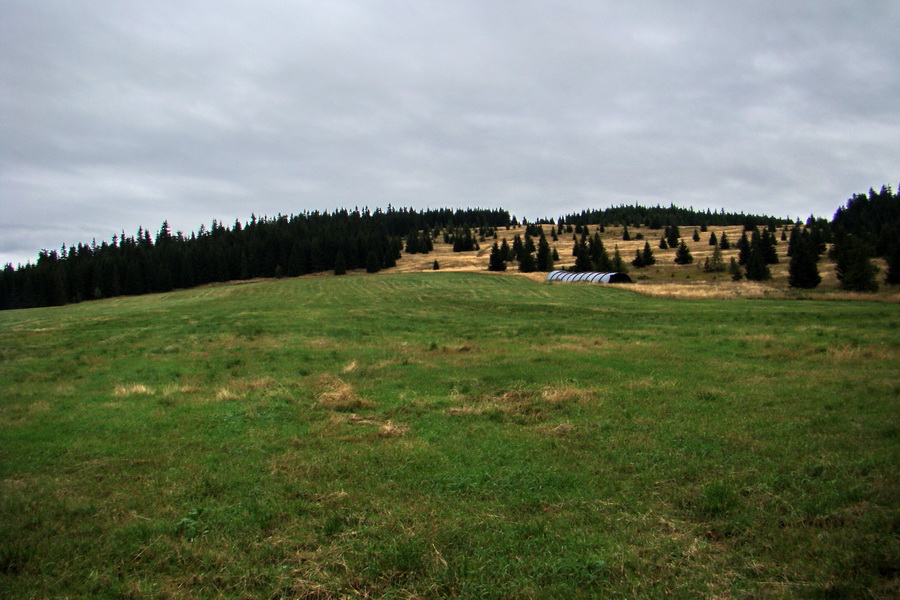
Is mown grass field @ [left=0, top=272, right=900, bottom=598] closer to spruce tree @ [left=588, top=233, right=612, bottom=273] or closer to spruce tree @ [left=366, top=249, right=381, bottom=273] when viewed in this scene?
spruce tree @ [left=588, top=233, right=612, bottom=273]

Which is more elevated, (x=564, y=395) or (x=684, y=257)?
(x=684, y=257)

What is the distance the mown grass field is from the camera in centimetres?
529

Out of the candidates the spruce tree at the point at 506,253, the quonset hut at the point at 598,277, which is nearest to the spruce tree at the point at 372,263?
the spruce tree at the point at 506,253

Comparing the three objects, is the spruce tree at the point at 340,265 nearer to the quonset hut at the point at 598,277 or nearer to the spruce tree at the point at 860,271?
the quonset hut at the point at 598,277

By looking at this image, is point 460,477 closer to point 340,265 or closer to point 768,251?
point 768,251

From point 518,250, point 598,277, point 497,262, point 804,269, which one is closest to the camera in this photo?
point 804,269

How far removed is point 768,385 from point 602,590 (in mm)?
11131

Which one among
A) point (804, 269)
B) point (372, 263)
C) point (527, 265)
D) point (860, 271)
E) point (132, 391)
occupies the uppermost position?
point (372, 263)

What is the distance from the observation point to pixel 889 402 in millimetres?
11086

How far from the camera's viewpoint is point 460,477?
7914 millimetres

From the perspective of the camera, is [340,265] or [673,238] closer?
[340,265]

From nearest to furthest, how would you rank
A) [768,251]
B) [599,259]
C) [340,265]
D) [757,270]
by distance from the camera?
[757,270] < [768,251] < [599,259] < [340,265]

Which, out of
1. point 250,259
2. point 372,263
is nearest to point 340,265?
point 372,263

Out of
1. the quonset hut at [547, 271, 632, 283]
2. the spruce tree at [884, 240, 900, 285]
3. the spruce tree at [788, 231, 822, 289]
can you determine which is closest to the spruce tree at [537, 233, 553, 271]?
the quonset hut at [547, 271, 632, 283]
